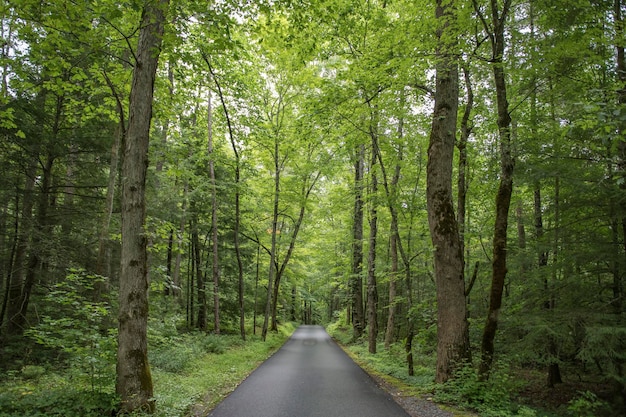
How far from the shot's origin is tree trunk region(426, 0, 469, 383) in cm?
686

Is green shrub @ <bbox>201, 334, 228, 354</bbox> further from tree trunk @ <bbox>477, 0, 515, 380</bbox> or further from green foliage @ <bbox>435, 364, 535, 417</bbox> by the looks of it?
tree trunk @ <bbox>477, 0, 515, 380</bbox>

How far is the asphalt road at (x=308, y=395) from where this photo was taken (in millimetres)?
5867

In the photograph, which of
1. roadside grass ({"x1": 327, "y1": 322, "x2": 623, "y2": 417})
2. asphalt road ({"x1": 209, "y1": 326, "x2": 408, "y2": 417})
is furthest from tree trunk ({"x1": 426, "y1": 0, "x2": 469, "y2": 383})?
asphalt road ({"x1": 209, "y1": 326, "x2": 408, "y2": 417})

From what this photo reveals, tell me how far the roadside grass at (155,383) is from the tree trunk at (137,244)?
31 centimetres

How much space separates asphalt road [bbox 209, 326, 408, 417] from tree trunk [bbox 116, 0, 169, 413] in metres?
1.36

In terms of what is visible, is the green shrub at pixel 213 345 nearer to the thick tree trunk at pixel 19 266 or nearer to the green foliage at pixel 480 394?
the thick tree trunk at pixel 19 266

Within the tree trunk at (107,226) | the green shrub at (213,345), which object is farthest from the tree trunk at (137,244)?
the green shrub at (213,345)

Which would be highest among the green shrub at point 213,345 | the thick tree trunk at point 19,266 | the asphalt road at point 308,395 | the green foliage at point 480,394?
the thick tree trunk at point 19,266

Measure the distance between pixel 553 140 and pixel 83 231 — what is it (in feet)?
41.8

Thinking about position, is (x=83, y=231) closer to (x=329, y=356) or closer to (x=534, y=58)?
(x=329, y=356)

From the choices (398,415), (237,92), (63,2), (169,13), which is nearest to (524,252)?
(398,415)

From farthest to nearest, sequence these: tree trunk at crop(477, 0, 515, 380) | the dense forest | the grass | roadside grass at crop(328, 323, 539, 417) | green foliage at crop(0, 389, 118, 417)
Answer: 1. tree trunk at crop(477, 0, 515, 380)
2. the grass
3. roadside grass at crop(328, 323, 539, 417)
4. the dense forest
5. green foliage at crop(0, 389, 118, 417)

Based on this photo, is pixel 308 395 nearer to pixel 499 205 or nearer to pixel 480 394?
pixel 480 394

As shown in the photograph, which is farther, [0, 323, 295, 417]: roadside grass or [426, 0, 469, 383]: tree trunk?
[426, 0, 469, 383]: tree trunk
